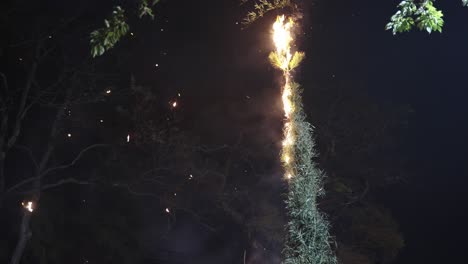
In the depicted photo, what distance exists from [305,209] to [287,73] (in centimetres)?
201

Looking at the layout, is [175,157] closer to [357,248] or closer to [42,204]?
[42,204]

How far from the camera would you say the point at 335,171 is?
22328 millimetres

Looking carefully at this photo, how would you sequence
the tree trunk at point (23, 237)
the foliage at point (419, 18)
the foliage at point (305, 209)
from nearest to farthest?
the foliage at point (419, 18)
the foliage at point (305, 209)
the tree trunk at point (23, 237)

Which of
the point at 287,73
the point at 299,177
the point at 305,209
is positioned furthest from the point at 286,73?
the point at 305,209

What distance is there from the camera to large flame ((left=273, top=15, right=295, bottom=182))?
21.7ft

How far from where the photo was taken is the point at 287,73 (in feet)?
21.9

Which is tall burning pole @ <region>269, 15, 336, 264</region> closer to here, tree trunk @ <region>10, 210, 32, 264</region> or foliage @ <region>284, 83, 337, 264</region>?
foliage @ <region>284, 83, 337, 264</region>

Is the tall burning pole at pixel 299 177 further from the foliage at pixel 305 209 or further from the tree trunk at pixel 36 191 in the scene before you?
the tree trunk at pixel 36 191

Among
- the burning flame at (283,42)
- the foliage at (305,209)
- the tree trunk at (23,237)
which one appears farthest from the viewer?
the tree trunk at (23,237)

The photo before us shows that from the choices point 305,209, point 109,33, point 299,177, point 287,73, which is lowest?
point 305,209

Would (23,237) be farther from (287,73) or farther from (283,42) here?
(283,42)

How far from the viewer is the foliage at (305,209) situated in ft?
21.2

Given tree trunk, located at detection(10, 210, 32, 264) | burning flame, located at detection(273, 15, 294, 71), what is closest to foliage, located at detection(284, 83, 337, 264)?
burning flame, located at detection(273, 15, 294, 71)

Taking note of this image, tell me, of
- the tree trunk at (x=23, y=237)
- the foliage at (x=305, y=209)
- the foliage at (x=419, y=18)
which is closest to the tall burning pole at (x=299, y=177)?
the foliage at (x=305, y=209)
